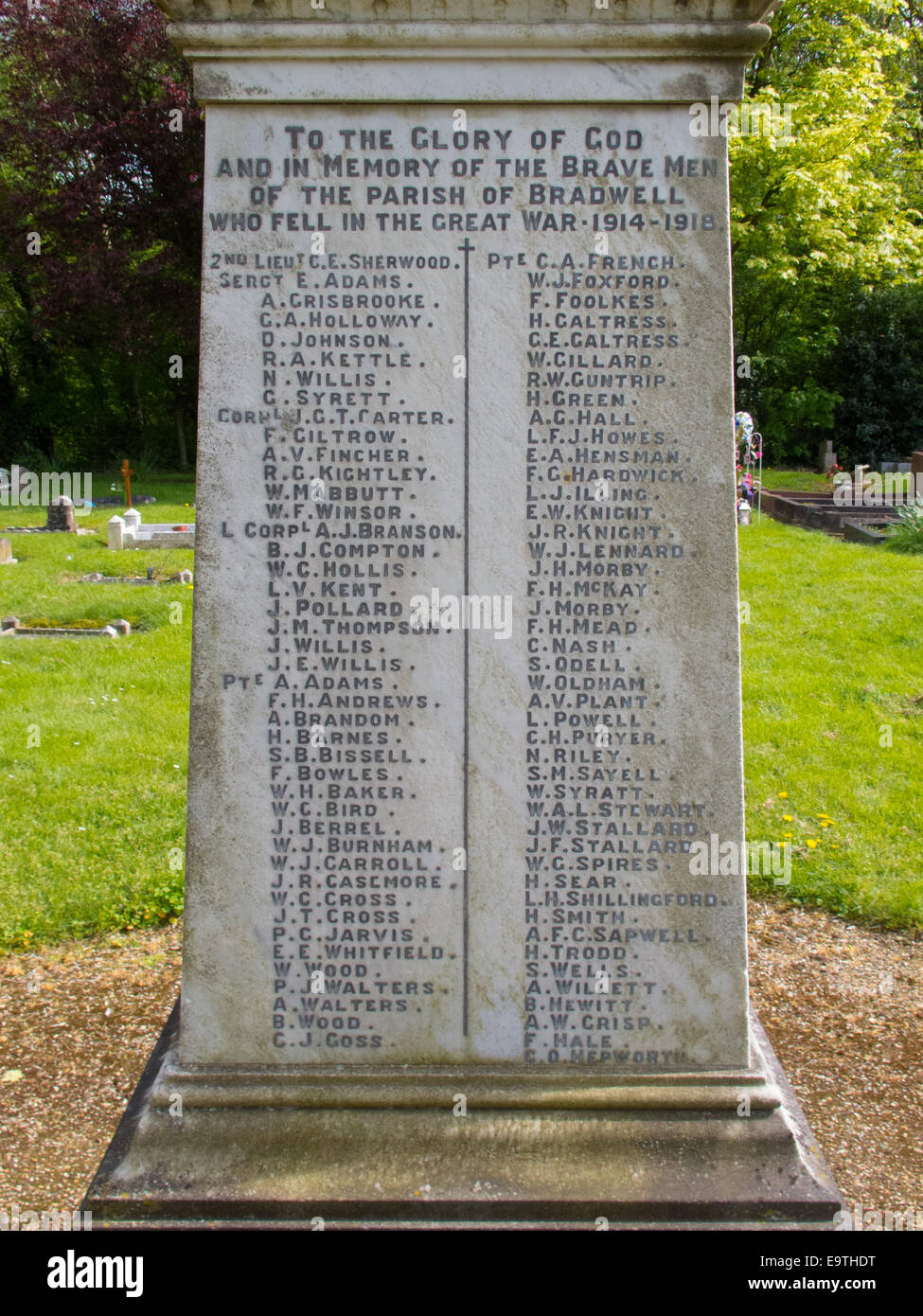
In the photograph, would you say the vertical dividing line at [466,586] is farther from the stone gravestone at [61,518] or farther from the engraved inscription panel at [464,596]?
the stone gravestone at [61,518]

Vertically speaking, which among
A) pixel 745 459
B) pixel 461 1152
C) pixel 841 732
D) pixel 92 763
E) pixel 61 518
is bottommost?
pixel 461 1152

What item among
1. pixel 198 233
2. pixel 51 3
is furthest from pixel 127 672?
pixel 51 3

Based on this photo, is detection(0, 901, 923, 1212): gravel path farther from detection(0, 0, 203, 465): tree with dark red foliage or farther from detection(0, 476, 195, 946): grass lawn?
detection(0, 0, 203, 465): tree with dark red foliage

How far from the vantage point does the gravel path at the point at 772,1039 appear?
3.65 m

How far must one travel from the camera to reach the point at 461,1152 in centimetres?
310

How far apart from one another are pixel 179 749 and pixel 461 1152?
5.16 metres

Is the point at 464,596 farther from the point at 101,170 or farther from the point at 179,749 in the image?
the point at 101,170

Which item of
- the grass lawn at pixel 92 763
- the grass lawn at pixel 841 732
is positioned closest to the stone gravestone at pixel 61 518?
the grass lawn at pixel 92 763

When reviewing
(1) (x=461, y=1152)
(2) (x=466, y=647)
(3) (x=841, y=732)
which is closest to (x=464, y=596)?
(2) (x=466, y=647)

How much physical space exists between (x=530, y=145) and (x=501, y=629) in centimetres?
144

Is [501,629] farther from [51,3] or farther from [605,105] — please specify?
[51,3]

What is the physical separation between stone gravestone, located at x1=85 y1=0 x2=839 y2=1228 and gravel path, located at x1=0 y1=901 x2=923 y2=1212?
62 centimetres

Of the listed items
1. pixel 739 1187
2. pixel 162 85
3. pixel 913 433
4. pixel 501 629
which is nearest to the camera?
pixel 739 1187

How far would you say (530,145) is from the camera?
3.13 metres
